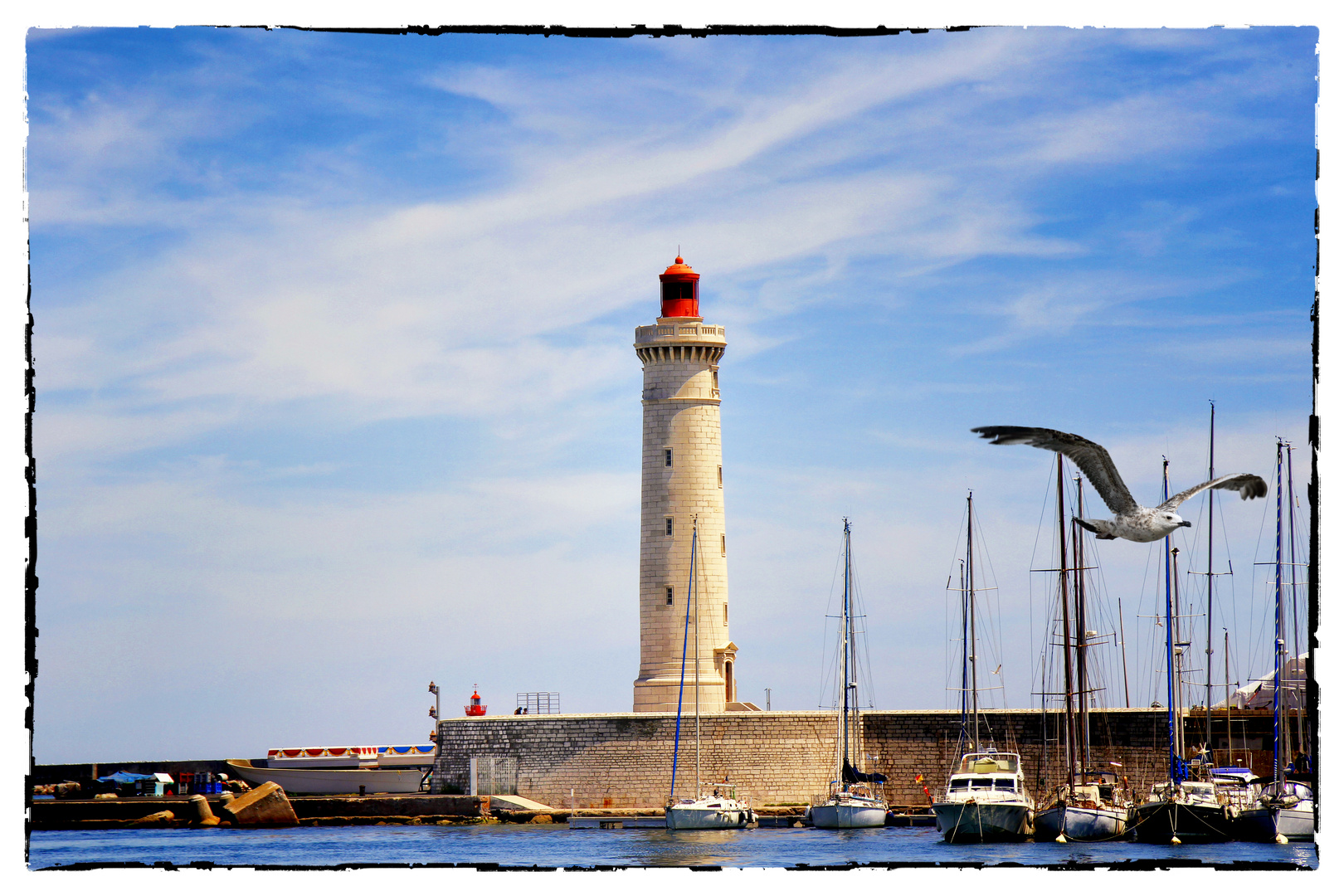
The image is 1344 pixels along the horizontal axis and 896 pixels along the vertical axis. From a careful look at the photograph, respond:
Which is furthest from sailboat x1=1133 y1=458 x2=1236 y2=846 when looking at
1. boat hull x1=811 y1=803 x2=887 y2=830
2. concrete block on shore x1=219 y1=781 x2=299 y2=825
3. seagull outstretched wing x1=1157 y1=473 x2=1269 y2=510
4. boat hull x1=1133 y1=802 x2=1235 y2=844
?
concrete block on shore x1=219 y1=781 x2=299 y2=825

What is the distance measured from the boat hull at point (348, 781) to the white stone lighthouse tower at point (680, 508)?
764 cm

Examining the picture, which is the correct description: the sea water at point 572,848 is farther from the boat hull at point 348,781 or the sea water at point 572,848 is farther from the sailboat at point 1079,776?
the boat hull at point 348,781

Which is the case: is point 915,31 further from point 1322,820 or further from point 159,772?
point 159,772

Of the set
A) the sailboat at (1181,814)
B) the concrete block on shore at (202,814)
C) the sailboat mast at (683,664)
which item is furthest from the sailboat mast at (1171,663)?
the concrete block on shore at (202,814)

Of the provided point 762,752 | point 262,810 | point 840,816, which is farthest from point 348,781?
point 840,816

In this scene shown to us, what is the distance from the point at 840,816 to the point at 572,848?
6.03 metres

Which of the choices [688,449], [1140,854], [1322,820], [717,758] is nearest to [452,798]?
[717,758]

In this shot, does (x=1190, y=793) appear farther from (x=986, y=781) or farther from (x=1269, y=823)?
(x=986, y=781)

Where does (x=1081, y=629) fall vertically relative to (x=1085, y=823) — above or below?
above

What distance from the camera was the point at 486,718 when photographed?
1344 inches

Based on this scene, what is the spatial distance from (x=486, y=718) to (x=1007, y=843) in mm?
11287

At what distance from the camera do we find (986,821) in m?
26.9

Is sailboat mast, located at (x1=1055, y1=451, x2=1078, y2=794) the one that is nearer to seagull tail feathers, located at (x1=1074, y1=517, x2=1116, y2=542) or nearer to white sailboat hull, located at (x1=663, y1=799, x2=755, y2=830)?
white sailboat hull, located at (x1=663, y1=799, x2=755, y2=830)

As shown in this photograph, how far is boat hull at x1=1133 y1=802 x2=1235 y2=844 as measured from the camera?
25.1 meters
